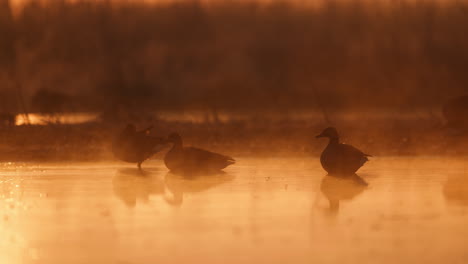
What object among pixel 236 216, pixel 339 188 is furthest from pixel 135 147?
pixel 236 216

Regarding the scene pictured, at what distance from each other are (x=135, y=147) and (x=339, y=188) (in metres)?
3.64

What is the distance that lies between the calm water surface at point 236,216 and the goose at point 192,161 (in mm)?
226

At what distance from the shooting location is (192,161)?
37.8ft

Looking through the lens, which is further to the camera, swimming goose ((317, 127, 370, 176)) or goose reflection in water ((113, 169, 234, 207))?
swimming goose ((317, 127, 370, 176))

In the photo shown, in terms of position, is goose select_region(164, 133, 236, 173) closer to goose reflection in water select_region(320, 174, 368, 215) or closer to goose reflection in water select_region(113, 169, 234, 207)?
goose reflection in water select_region(113, 169, 234, 207)

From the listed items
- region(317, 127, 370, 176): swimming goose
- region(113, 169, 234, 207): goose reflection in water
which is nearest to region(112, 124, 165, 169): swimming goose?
region(113, 169, 234, 207): goose reflection in water

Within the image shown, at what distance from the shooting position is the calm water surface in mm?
5898

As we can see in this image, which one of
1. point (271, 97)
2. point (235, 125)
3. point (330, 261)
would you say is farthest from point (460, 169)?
point (271, 97)

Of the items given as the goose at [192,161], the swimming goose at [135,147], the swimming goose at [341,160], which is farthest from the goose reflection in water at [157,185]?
the swimming goose at [341,160]

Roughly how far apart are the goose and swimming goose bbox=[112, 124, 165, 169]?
529 millimetres

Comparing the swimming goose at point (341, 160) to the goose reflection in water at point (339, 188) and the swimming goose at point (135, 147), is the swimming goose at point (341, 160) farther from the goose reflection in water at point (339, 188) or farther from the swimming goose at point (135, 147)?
the swimming goose at point (135, 147)

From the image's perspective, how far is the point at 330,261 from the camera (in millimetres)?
5586

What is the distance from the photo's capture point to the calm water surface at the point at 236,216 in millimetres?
Answer: 5898

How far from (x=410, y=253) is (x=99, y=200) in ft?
12.4
